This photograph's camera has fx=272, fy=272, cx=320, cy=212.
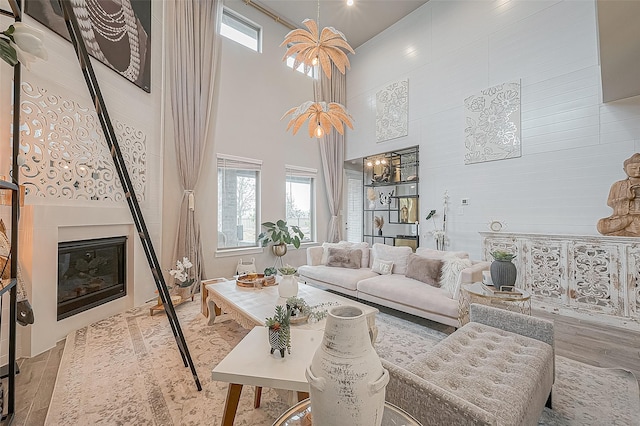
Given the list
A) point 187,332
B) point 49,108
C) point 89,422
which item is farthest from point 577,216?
point 49,108

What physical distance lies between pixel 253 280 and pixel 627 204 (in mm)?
4298

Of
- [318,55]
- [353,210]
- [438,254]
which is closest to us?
[318,55]

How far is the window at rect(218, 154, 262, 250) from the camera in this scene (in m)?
4.85

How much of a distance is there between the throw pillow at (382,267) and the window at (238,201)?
2417 millimetres

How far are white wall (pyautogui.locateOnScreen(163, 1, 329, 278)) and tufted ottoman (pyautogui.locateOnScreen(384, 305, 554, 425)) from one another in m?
3.99

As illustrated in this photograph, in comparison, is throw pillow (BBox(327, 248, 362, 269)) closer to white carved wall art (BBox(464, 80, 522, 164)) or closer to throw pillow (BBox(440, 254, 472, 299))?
throw pillow (BBox(440, 254, 472, 299))

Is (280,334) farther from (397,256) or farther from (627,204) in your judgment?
(627,204)

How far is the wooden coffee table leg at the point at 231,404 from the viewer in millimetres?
1379

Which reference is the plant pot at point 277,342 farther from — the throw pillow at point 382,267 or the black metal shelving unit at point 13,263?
the throw pillow at point 382,267

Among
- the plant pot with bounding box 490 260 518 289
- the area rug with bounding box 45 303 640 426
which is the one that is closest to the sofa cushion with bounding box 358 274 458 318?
the area rug with bounding box 45 303 640 426

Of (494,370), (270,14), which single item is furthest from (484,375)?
(270,14)

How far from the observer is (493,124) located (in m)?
4.20

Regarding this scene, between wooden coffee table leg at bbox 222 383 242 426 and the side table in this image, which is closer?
wooden coffee table leg at bbox 222 383 242 426

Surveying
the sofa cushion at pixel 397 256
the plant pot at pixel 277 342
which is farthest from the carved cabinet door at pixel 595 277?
the plant pot at pixel 277 342
